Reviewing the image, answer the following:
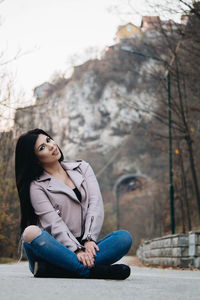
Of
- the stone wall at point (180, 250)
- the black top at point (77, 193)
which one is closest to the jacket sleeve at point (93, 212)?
the black top at point (77, 193)

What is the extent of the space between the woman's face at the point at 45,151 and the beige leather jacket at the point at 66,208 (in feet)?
0.45

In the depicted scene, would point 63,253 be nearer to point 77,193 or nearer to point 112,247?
point 112,247

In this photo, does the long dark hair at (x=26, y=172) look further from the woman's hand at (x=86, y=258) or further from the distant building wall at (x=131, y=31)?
the distant building wall at (x=131, y=31)

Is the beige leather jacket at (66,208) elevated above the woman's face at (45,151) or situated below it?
below

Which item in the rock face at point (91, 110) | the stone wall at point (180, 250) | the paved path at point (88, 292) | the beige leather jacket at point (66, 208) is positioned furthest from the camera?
the rock face at point (91, 110)

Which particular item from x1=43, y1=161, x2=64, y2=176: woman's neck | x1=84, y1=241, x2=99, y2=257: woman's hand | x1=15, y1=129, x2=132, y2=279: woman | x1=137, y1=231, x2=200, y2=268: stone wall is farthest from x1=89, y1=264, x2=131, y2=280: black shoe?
x1=137, y1=231, x2=200, y2=268: stone wall

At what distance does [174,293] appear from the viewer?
2.79m

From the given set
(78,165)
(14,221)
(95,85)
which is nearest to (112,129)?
(95,85)

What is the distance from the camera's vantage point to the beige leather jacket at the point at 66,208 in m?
4.04

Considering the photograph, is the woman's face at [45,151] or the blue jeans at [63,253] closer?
the blue jeans at [63,253]

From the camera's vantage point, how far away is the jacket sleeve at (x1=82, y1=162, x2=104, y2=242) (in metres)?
4.07

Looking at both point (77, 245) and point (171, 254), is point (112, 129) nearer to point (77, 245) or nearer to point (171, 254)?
point (171, 254)

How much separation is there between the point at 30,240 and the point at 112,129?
267 ft

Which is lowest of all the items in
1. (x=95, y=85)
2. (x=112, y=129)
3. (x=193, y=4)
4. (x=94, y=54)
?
(x=112, y=129)
